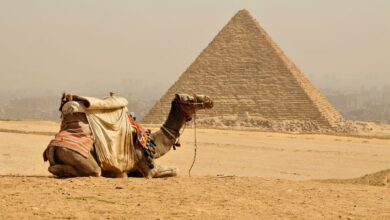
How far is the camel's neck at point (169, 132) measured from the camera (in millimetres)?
8125

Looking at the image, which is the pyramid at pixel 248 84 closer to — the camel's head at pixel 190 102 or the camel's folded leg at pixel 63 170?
the camel's head at pixel 190 102

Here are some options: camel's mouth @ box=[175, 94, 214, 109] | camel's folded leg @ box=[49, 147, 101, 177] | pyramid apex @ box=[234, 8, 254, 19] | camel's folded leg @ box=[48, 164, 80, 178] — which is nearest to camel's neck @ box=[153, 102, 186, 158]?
camel's mouth @ box=[175, 94, 214, 109]

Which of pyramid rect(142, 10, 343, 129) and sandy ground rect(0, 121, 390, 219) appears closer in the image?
sandy ground rect(0, 121, 390, 219)

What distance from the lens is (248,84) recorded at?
5541cm

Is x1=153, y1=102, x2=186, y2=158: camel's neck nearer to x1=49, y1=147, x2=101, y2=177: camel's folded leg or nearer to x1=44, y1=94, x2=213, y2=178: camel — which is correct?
x1=44, y1=94, x2=213, y2=178: camel

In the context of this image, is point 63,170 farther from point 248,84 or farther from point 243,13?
point 243,13

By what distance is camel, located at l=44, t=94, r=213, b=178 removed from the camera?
7.07m

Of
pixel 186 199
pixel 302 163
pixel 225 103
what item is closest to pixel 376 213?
pixel 186 199

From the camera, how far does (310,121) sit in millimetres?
48781

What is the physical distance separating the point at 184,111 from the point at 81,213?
3215 mm

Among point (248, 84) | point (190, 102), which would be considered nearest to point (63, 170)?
point (190, 102)

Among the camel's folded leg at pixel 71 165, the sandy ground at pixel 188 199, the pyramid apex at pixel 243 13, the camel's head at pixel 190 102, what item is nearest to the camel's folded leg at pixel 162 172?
the sandy ground at pixel 188 199

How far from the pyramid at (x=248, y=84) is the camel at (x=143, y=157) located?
129 ft

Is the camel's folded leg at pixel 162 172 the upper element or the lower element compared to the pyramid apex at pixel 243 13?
lower
